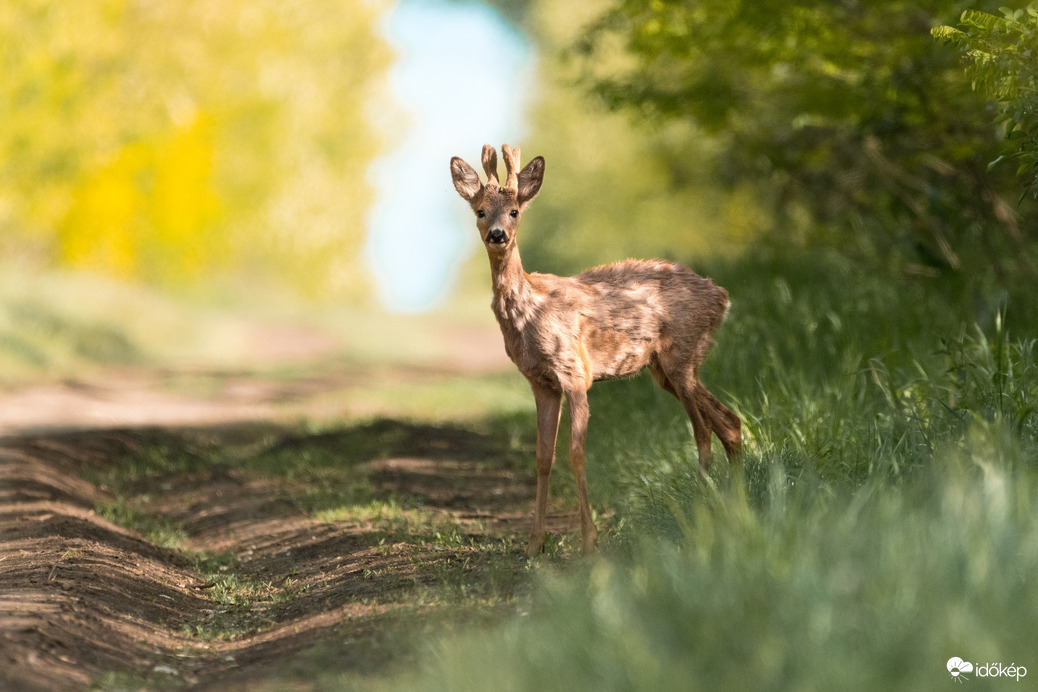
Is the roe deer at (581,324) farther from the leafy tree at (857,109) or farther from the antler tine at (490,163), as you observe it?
the leafy tree at (857,109)

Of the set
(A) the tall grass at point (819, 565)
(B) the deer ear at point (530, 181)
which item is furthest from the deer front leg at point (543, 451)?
(B) the deer ear at point (530, 181)

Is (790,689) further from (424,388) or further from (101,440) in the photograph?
(424,388)

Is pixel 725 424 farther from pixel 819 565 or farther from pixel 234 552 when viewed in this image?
pixel 234 552

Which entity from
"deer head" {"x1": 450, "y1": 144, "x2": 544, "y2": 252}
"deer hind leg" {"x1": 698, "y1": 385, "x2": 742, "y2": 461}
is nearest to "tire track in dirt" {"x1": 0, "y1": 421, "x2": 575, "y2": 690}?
"deer hind leg" {"x1": 698, "y1": 385, "x2": 742, "y2": 461}

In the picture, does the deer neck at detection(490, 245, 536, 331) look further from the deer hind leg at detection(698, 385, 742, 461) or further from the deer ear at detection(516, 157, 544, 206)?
the deer hind leg at detection(698, 385, 742, 461)

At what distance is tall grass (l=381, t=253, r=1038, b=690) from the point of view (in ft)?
11.2

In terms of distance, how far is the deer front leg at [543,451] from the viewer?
614cm

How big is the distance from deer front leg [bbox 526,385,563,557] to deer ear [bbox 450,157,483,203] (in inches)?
44.1

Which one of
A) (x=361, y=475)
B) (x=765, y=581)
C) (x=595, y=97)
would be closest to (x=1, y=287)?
(x=595, y=97)

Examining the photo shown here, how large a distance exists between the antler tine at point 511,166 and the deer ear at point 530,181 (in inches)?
1.7

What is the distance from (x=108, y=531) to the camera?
23.2ft

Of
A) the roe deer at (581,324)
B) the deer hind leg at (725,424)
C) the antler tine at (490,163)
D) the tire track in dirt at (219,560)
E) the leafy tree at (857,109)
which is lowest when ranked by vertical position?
the tire track in dirt at (219,560)

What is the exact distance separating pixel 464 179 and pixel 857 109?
537cm

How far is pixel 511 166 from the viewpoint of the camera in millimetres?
6270
